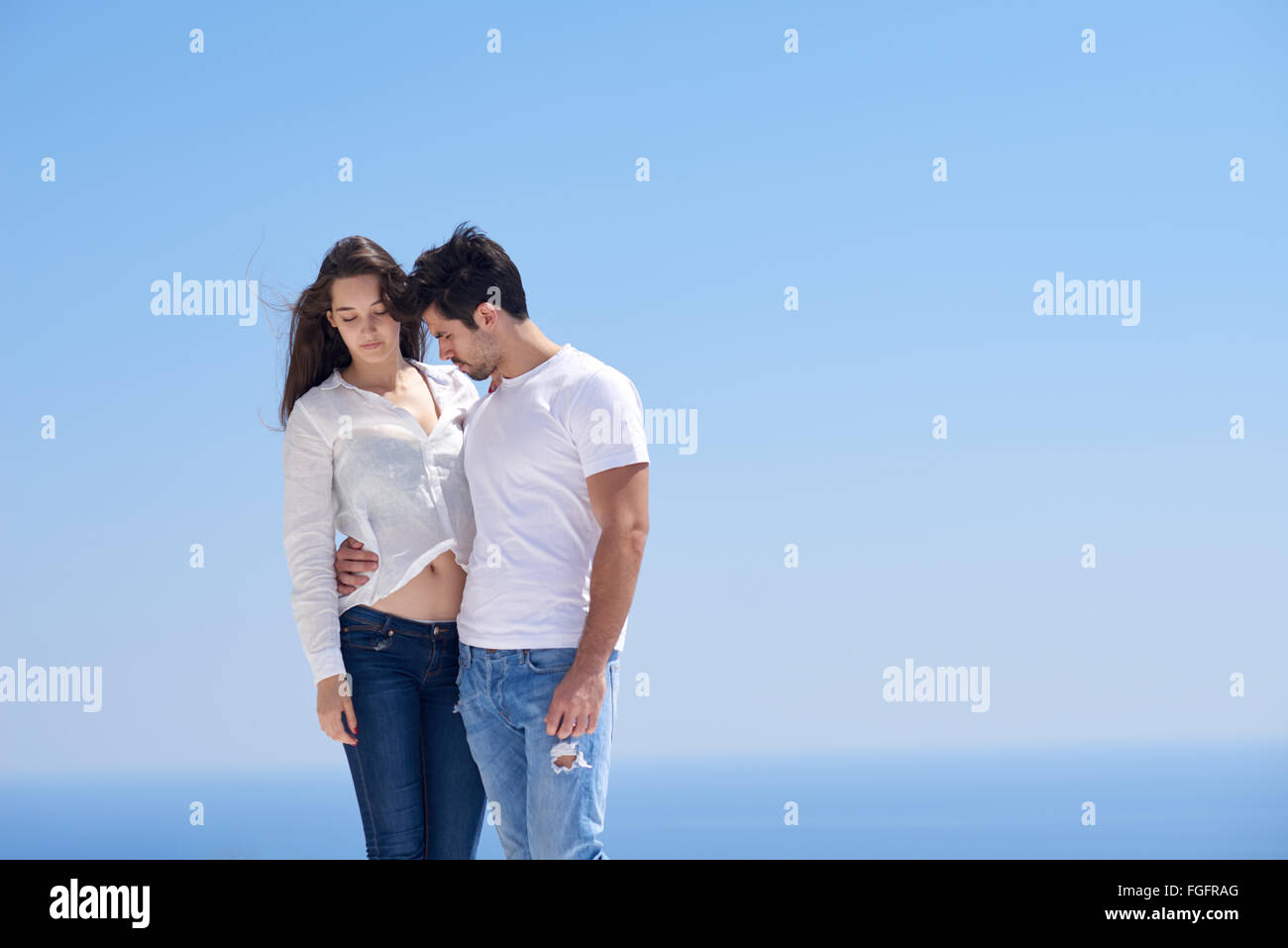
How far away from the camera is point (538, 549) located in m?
3.17

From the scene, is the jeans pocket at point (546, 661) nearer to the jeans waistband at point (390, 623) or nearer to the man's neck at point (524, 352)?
the jeans waistband at point (390, 623)

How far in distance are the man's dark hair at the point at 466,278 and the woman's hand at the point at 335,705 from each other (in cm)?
100

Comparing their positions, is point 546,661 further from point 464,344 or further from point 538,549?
point 464,344

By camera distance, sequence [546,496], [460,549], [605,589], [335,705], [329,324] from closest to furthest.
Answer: [605,589] < [546,496] < [335,705] < [460,549] < [329,324]

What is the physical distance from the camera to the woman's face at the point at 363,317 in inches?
136

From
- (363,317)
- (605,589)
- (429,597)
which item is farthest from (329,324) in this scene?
(605,589)

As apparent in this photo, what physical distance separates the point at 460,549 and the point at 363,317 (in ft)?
2.28

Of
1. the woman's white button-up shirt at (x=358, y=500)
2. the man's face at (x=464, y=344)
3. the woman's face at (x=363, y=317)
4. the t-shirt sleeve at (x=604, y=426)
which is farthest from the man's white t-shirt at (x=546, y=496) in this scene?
the woman's face at (x=363, y=317)

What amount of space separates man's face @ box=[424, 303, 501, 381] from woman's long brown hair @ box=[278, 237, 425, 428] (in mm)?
113

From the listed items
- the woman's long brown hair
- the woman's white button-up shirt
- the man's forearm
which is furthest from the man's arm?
the woman's long brown hair

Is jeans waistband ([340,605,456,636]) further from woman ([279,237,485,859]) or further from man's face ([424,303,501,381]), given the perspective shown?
man's face ([424,303,501,381])

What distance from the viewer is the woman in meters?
3.33

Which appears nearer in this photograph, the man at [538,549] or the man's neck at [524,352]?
the man at [538,549]
